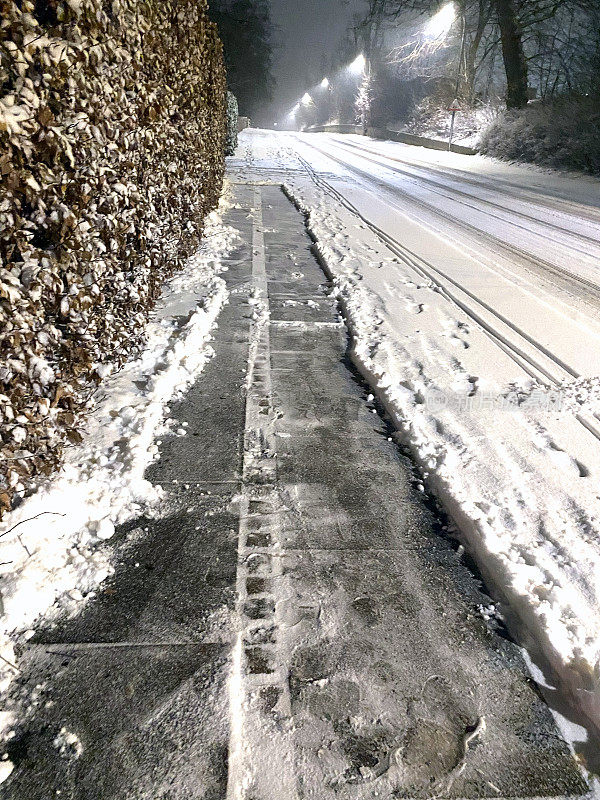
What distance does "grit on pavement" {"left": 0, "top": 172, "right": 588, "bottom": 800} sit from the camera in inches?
61.9

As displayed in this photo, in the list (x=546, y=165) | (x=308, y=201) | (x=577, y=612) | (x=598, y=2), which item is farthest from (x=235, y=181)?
(x=598, y=2)

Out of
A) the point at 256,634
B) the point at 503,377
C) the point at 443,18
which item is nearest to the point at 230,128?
the point at 503,377

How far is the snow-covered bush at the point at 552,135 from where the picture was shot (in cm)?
1816

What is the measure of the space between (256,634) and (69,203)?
2.08 meters

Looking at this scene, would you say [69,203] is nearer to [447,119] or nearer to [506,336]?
[506,336]

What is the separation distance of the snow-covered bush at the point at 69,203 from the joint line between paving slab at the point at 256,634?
0.96 m

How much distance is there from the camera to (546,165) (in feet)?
64.5

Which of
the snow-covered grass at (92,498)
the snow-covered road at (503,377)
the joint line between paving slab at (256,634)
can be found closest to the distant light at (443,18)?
the snow-covered road at (503,377)

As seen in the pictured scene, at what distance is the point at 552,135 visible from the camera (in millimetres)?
20203

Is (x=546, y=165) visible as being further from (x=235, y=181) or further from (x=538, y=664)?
(x=538, y=664)

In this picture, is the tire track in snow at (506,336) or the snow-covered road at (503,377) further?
the tire track in snow at (506,336)

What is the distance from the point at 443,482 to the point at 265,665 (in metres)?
1.38

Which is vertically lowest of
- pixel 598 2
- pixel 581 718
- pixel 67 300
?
pixel 581 718

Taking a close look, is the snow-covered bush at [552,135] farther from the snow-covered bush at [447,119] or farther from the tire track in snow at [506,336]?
the tire track in snow at [506,336]
